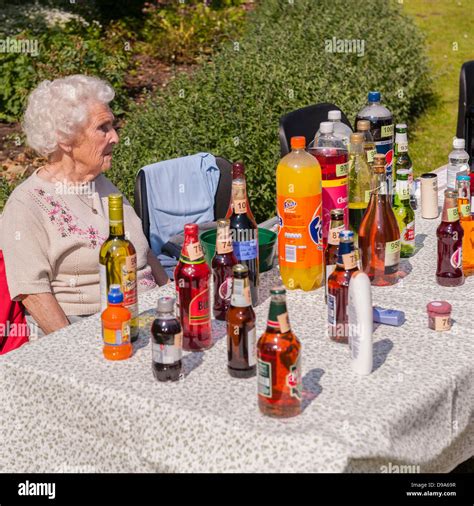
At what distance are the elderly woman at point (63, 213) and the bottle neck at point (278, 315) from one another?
4.54 ft

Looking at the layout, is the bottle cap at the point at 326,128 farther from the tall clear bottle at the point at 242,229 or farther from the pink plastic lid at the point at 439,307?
the pink plastic lid at the point at 439,307

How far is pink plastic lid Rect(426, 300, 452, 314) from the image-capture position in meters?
2.79

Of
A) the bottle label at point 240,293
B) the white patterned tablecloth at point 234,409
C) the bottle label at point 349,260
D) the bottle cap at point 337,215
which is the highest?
the bottle cap at point 337,215

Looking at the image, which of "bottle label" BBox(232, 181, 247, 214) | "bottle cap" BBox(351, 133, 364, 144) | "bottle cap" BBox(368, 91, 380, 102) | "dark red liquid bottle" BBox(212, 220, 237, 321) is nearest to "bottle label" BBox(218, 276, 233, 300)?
"dark red liquid bottle" BBox(212, 220, 237, 321)

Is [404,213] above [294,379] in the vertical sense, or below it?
above

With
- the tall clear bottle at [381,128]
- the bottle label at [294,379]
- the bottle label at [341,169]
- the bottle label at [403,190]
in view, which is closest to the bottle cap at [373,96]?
the tall clear bottle at [381,128]

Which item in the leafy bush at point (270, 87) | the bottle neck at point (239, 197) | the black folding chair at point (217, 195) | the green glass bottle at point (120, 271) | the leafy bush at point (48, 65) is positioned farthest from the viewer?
the leafy bush at point (48, 65)

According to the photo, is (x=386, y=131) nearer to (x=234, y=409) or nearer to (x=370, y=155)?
(x=370, y=155)

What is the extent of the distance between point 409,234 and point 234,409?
52.1 inches

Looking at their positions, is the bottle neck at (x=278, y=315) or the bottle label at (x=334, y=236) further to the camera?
the bottle label at (x=334, y=236)

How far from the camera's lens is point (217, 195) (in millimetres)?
4750

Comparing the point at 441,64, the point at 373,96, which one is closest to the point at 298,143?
the point at 373,96

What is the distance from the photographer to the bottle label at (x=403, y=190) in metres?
3.35

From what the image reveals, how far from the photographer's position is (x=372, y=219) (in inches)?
123
